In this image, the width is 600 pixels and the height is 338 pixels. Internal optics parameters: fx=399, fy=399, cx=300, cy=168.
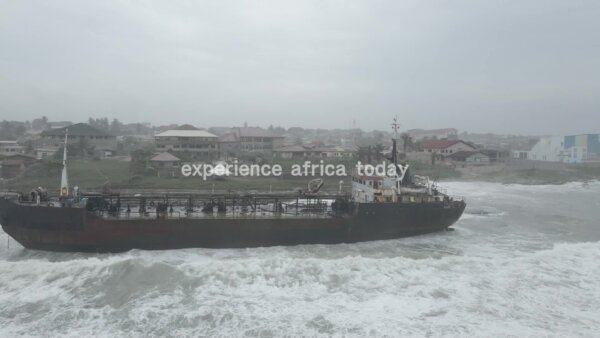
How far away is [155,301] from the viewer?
43.6 ft

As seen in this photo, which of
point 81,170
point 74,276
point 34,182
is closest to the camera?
point 74,276

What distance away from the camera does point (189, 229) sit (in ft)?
62.4

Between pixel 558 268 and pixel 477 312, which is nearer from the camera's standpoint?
pixel 477 312

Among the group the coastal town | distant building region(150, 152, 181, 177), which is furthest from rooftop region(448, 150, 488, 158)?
distant building region(150, 152, 181, 177)

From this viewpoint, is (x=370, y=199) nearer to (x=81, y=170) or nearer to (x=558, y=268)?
(x=558, y=268)

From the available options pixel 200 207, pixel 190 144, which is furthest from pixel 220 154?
pixel 200 207

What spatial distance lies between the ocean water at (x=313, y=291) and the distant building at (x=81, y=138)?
41.8m

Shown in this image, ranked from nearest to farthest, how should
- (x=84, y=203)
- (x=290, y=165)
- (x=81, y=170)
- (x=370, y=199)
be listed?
(x=84, y=203) < (x=370, y=199) < (x=81, y=170) < (x=290, y=165)

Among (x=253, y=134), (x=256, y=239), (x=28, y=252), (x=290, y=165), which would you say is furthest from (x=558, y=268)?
(x=253, y=134)

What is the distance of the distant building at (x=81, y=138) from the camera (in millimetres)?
57281

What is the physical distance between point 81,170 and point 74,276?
2941 cm

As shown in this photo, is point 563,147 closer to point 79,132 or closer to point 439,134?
point 439,134

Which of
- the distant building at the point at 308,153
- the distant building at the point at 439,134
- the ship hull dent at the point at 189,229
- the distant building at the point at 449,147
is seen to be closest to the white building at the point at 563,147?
the distant building at the point at 449,147

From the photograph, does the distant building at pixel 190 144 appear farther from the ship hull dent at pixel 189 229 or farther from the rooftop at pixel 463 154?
the ship hull dent at pixel 189 229
